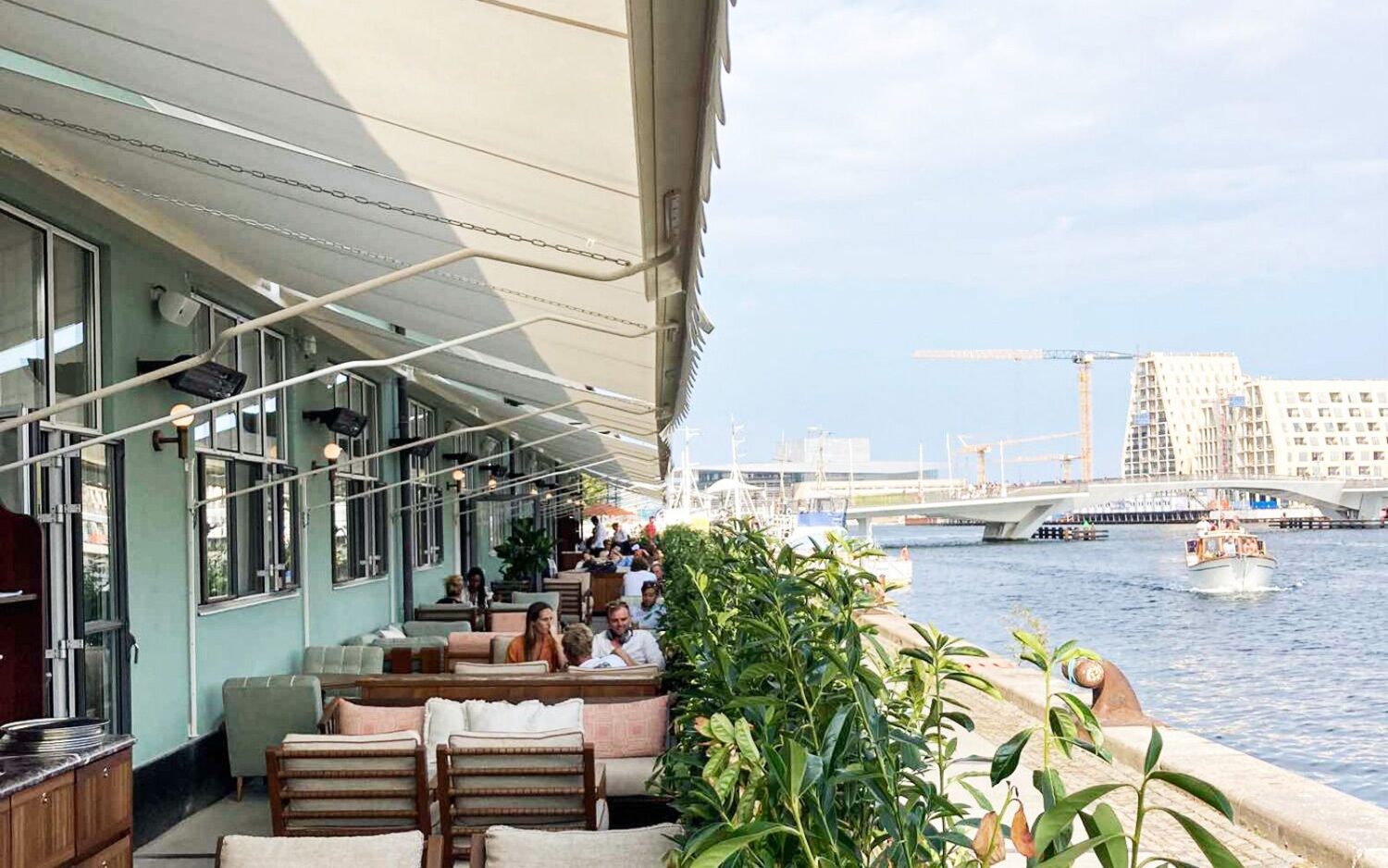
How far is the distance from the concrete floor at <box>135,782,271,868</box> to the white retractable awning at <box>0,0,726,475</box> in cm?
263

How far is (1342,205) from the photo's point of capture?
11575 centimetres

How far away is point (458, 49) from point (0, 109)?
2185 mm

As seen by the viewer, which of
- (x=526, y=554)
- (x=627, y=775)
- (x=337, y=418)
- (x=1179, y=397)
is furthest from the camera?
(x=1179, y=397)

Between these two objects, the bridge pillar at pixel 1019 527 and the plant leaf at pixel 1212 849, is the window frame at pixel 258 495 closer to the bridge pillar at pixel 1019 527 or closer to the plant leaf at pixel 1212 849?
the plant leaf at pixel 1212 849

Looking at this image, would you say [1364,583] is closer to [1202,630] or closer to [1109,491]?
[1202,630]

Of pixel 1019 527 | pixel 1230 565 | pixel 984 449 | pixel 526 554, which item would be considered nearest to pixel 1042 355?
pixel 984 449

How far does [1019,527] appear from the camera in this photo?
77875 mm

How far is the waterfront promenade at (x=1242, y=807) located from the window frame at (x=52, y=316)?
333 cm

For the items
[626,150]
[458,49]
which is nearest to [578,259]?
[626,150]

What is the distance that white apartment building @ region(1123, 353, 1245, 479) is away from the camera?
147 meters

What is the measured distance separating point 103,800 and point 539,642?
3513mm

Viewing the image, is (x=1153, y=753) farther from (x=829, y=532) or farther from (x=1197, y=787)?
(x=829, y=532)

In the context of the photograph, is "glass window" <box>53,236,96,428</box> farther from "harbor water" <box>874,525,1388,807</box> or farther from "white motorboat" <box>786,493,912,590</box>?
"harbor water" <box>874,525,1388,807</box>

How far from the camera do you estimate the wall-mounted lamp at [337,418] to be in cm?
927
